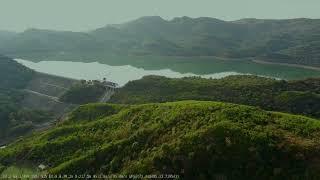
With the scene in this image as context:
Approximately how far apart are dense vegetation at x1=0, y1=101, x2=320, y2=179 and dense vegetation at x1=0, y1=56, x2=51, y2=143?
39314mm

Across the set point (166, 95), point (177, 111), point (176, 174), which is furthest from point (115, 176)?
point (166, 95)

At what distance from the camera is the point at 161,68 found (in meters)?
150

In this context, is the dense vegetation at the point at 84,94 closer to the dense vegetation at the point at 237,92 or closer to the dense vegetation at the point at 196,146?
the dense vegetation at the point at 237,92

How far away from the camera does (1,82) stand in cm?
11194

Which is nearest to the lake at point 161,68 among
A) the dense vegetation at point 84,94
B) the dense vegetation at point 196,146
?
the dense vegetation at point 84,94

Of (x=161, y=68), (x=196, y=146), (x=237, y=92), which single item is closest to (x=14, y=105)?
(x=237, y=92)

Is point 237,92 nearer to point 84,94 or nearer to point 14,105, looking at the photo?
point 84,94

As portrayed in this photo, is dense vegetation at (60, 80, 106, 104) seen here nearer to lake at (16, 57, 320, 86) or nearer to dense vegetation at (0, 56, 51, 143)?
dense vegetation at (0, 56, 51, 143)

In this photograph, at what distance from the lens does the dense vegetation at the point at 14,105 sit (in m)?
75.1

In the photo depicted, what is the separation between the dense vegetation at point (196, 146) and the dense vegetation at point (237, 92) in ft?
108

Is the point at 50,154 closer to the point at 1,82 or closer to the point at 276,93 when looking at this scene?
the point at 276,93

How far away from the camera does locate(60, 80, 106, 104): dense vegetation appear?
293 feet

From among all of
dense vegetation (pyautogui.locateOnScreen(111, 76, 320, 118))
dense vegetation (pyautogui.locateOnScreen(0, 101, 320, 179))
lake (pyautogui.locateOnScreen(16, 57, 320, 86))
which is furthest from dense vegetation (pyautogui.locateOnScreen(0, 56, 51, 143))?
dense vegetation (pyautogui.locateOnScreen(0, 101, 320, 179))

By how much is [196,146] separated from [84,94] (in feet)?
216
